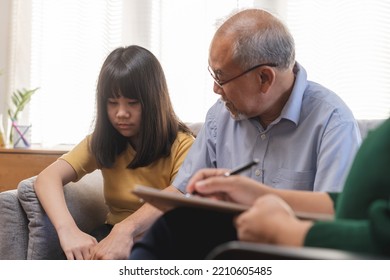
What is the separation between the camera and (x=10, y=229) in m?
1.63

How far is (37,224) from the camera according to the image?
65.0 inches

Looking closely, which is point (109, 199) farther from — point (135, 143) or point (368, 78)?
point (368, 78)

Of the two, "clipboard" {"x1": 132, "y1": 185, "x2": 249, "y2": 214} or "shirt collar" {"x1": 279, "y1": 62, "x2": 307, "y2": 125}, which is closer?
"clipboard" {"x1": 132, "y1": 185, "x2": 249, "y2": 214}

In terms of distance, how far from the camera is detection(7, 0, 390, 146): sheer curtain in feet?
8.09

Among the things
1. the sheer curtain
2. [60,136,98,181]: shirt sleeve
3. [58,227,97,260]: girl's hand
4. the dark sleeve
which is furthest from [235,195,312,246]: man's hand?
the sheer curtain

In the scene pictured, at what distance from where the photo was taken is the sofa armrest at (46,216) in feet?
5.40

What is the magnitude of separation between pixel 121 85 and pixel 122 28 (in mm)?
1135

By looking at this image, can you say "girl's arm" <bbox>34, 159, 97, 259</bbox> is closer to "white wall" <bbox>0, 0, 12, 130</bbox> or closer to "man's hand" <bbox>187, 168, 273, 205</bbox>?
"man's hand" <bbox>187, 168, 273, 205</bbox>

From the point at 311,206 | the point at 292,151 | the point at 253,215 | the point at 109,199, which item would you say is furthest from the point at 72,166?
the point at 253,215

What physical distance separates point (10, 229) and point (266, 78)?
86 cm

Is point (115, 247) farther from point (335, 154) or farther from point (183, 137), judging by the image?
point (335, 154)

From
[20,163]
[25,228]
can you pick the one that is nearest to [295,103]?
[25,228]

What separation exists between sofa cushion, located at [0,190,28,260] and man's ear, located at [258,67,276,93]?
803 millimetres

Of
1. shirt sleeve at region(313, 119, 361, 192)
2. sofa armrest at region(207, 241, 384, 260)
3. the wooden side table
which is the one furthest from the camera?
the wooden side table
